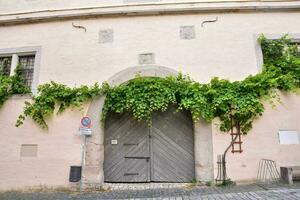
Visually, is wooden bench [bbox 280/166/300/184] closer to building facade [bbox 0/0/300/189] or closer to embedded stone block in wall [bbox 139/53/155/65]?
building facade [bbox 0/0/300/189]

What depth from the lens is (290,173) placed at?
5.21 meters

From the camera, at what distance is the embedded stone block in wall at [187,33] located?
6481 mm

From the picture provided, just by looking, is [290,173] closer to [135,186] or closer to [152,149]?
[152,149]

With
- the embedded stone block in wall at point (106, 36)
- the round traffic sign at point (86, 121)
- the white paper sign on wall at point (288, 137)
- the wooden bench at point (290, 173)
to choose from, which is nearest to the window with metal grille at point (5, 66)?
the embedded stone block in wall at point (106, 36)

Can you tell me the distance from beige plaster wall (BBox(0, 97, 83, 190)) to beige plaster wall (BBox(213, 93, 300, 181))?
393 centimetres

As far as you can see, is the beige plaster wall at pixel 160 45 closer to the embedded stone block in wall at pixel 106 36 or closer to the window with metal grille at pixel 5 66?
the embedded stone block in wall at pixel 106 36

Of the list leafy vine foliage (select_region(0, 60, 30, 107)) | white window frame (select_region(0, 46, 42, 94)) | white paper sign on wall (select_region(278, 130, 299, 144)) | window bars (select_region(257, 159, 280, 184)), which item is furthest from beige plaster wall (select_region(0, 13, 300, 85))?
window bars (select_region(257, 159, 280, 184))

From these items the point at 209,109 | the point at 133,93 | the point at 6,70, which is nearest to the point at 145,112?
the point at 133,93

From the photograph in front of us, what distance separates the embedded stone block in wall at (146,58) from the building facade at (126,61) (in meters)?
0.03

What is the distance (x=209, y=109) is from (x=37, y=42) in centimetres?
567

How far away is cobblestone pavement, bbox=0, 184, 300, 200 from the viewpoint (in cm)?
436

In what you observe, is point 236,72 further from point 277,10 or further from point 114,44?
point 114,44

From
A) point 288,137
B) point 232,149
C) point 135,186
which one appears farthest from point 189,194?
point 288,137

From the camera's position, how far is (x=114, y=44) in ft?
21.5
